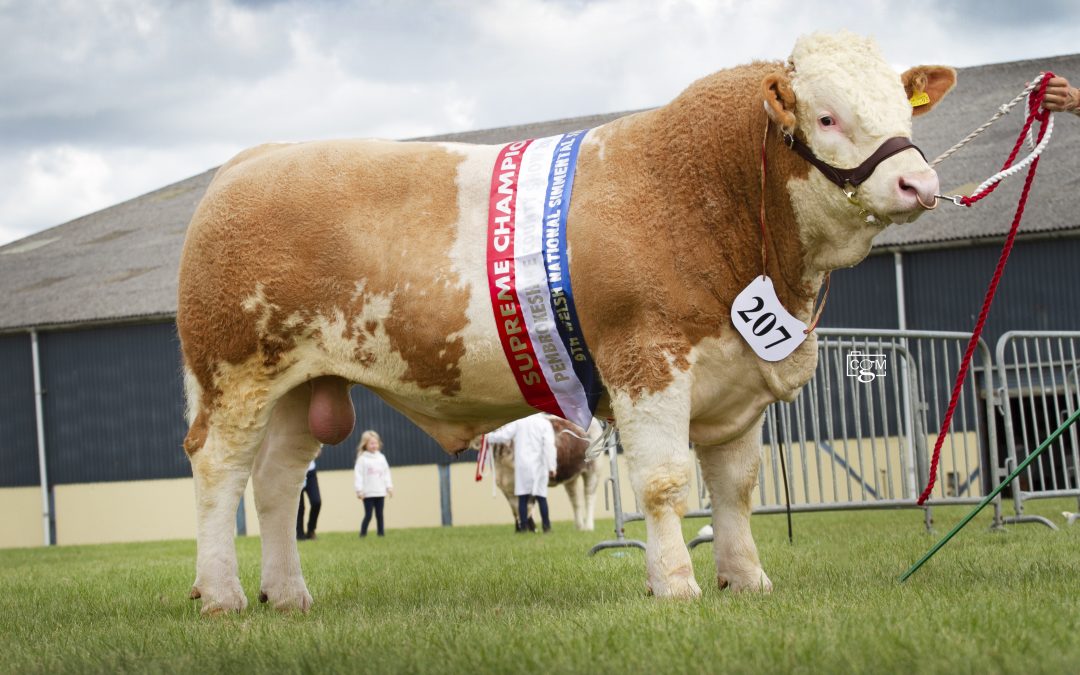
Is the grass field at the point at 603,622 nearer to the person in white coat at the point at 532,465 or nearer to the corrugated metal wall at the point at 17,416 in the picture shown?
the person in white coat at the point at 532,465

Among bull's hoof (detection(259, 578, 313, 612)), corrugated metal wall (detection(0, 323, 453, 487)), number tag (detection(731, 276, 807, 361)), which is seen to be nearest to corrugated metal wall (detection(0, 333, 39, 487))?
corrugated metal wall (detection(0, 323, 453, 487))

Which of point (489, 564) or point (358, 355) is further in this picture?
point (489, 564)

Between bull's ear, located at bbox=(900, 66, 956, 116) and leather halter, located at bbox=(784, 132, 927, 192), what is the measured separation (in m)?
0.37

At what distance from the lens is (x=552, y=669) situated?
4.04 meters

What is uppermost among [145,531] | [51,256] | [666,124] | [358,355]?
[51,256]

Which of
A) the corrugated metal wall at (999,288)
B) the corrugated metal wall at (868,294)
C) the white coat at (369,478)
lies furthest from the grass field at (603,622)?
the corrugated metal wall at (868,294)

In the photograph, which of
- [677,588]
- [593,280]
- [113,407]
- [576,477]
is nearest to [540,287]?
[593,280]

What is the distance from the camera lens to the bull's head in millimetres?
5543

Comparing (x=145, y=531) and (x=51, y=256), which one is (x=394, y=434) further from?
(x=51, y=256)

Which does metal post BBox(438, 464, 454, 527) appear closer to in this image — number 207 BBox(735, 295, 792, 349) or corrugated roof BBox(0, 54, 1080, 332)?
corrugated roof BBox(0, 54, 1080, 332)

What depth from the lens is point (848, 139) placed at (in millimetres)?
→ 5668

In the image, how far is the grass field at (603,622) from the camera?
4.06m

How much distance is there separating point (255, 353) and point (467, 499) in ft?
71.4

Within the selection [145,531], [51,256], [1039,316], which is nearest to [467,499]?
[145,531]
